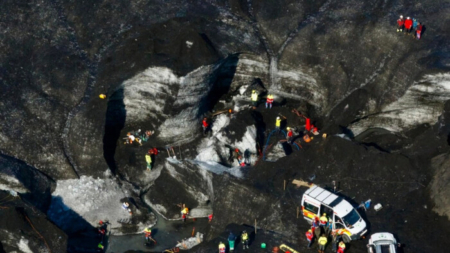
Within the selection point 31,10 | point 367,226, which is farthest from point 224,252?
point 31,10

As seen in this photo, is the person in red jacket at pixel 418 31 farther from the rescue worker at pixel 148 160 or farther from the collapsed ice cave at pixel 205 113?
the rescue worker at pixel 148 160

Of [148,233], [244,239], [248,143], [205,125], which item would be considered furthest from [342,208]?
[205,125]

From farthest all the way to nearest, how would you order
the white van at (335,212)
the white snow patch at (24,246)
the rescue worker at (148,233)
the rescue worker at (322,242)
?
the rescue worker at (148,233), the white snow patch at (24,246), the white van at (335,212), the rescue worker at (322,242)

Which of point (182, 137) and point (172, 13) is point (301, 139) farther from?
point (172, 13)

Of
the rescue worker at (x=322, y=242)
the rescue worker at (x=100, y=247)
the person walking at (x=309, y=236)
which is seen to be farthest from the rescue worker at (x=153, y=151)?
the rescue worker at (x=322, y=242)

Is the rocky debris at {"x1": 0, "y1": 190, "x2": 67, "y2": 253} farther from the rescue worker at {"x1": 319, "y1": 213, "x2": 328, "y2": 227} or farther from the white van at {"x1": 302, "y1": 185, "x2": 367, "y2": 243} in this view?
the rescue worker at {"x1": 319, "y1": 213, "x2": 328, "y2": 227}

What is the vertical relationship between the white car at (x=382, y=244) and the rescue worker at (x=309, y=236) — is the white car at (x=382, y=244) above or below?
below

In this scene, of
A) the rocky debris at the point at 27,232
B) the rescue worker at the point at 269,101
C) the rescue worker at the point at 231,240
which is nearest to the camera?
the rescue worker at the point at 231,240
